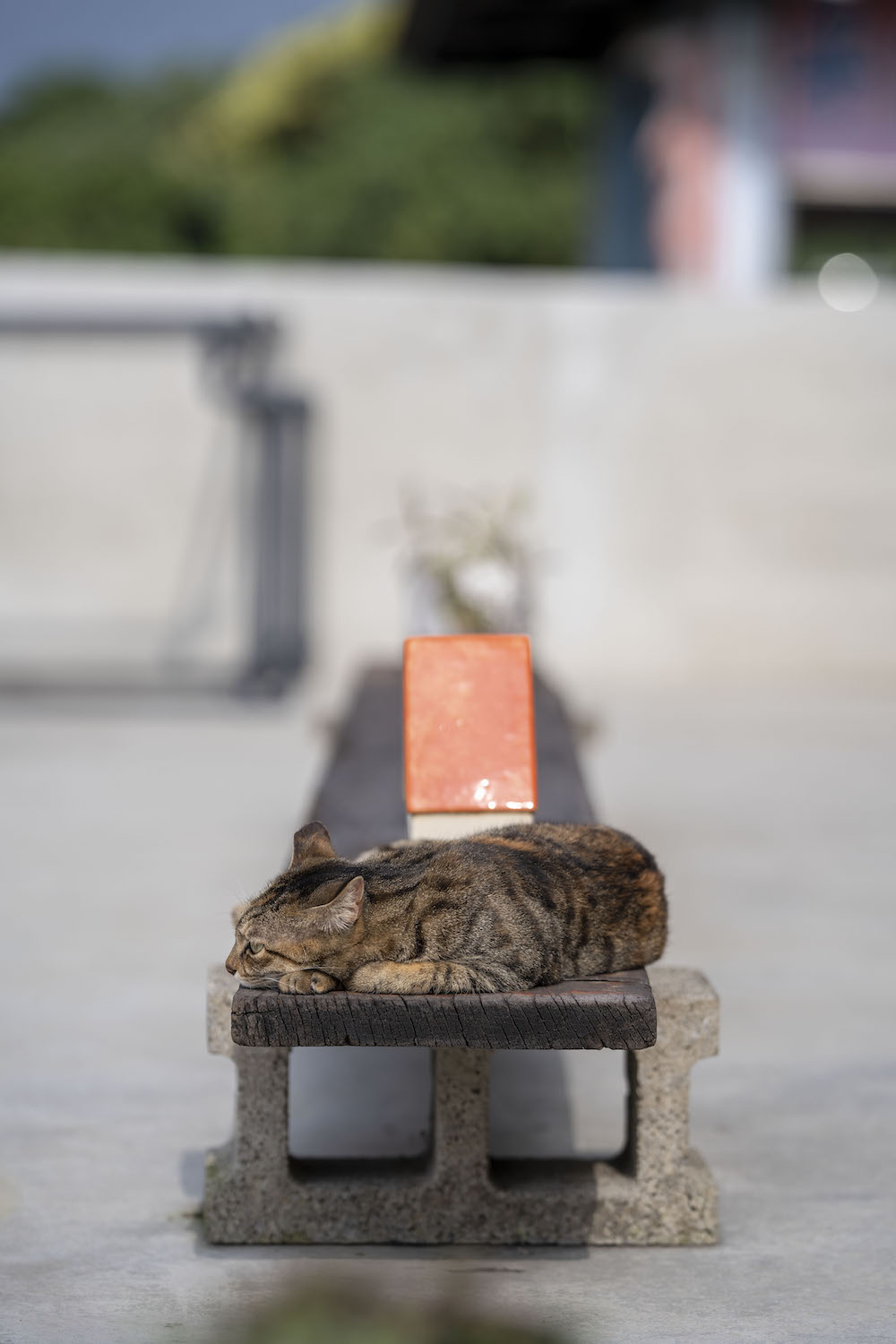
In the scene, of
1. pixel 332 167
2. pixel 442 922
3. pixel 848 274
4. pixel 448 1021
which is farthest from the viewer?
pixel 332 167

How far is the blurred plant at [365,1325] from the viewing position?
1300 mm

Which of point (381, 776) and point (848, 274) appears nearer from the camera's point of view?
point (381, 776)

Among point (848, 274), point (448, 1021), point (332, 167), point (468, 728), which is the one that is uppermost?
point (332, 167)

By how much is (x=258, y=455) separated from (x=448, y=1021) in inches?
242

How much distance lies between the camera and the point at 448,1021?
167 centimetres

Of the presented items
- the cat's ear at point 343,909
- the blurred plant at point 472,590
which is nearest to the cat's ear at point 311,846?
the cat's ear at point 343,909

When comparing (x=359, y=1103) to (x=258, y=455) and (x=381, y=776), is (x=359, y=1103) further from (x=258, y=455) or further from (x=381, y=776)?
(x=258, y=455)

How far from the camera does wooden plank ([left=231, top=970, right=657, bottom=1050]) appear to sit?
1661 millimetres

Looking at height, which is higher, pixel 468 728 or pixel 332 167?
pixel 332 167

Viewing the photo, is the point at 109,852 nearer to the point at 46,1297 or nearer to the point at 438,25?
the point at 46,1297

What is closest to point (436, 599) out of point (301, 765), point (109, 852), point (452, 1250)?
point (301, 765)

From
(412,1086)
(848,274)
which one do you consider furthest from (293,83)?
(412,1086)

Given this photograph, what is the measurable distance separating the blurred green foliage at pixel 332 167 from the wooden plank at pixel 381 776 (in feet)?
42.8

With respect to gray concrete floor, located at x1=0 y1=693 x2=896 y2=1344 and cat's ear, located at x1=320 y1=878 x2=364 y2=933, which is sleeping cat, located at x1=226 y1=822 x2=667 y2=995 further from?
gray concrete floor, located at x1=0 y1=693 x2=896 y2=1344
